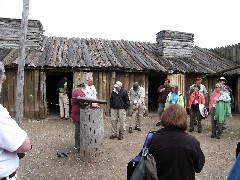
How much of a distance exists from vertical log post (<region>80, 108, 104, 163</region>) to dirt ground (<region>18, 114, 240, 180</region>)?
0.67 ft

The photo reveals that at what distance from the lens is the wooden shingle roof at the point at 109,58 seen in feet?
44.0

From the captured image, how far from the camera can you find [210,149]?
8258 mm

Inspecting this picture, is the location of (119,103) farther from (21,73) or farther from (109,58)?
(109,58)

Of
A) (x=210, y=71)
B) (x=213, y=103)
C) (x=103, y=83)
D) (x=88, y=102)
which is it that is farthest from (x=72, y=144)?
(x=210, y=71)

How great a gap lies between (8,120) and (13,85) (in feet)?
38.4

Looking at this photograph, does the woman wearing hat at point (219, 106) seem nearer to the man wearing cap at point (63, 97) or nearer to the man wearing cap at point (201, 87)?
the man wearing cap at point (201, 87)

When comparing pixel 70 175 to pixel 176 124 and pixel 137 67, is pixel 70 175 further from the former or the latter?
pixel 137 67

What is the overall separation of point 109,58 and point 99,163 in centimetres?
856

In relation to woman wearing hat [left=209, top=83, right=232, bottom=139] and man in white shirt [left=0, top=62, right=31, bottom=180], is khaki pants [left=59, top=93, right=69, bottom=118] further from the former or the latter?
man in white shirt [left=0, top=62, right=31, bottom=180]

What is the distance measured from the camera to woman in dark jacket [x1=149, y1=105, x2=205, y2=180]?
2779mm

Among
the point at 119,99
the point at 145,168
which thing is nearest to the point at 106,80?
the point at 119,99

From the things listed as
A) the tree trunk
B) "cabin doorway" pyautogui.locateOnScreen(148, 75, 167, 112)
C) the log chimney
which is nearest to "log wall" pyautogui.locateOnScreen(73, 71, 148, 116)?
the log chimney

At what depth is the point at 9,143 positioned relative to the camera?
2066 millimetres

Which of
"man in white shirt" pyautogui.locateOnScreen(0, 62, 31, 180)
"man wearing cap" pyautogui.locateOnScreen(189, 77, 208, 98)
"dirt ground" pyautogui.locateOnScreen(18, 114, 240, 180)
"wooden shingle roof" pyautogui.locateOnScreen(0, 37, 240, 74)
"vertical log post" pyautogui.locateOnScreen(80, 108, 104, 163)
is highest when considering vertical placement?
"wooden shingle roof" pyautogui.locateOnScreen(0, 37, 240, 74)
